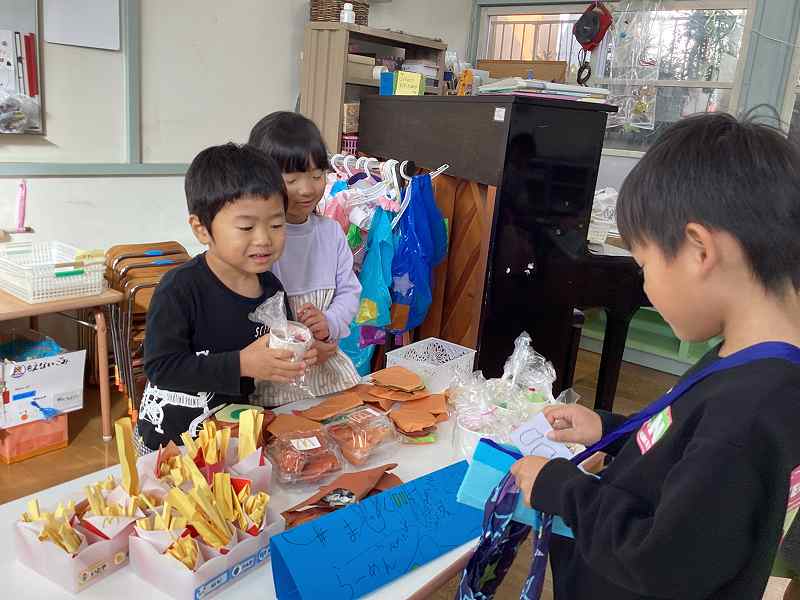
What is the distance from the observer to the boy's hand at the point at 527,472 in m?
0.86

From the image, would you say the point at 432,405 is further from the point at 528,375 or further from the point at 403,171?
the point at 403,171

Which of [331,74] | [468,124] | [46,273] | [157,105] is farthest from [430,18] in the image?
[46,273]

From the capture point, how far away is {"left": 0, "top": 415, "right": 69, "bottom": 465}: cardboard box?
102 inches

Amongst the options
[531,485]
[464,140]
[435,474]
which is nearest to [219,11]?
[464,140]

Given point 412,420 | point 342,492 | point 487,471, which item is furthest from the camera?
point 412,420

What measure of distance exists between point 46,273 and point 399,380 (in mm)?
1682

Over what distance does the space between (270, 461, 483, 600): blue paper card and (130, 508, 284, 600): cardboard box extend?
0.19 feet

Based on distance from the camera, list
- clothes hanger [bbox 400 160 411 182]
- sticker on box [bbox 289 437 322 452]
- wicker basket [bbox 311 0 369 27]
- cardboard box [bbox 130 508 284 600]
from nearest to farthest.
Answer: cardboard box [bbox 130 508 284 600] < sticker on box [bbox 289 437 322 452] < clothes hanger [bbox 400 160 411 182] < wicker basket [bbox 311 0 369 27]

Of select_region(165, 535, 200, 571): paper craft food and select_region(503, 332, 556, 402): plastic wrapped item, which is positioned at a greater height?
select_region(503, 332, 556, 402): plastic wrapped item

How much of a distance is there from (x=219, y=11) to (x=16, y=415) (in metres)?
2.34

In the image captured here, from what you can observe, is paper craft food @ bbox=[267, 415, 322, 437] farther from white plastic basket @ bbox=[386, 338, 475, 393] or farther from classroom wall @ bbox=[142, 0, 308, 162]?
classroom wall @ bbox=[142, 0, 308, 162]

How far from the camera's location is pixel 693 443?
695 millimetres

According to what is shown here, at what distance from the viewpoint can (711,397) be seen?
718mm

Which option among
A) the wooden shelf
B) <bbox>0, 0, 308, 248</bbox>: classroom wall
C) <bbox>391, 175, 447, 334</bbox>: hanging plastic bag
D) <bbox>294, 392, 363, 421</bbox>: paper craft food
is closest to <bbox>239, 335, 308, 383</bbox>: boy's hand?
<bbox>294, 392, 363, 421</bbox>: paper craft food
